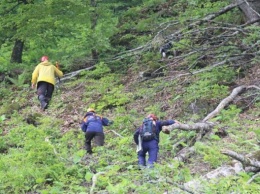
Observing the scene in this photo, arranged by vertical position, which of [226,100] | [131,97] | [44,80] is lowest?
[131,97]

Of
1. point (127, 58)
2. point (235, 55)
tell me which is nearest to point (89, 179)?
point (235, 55)

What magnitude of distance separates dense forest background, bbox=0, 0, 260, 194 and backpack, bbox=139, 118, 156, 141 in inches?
15.3

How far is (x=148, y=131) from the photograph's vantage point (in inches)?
334

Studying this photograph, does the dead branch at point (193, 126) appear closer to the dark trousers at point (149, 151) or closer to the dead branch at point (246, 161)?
the dark trousers at point (149, 151)

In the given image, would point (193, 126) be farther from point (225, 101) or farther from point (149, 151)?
point (225, 101)

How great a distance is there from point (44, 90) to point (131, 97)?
8.33ft

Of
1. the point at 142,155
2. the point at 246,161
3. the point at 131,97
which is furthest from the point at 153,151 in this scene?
the point at 131,97

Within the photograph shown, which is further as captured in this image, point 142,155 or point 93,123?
point 93,123

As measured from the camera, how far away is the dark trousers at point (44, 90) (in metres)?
13.8

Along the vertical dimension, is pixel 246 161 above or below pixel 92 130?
above

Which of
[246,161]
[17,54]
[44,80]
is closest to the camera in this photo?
[246,161]

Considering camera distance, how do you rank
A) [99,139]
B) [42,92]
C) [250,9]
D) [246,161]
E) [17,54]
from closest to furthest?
1. [246,161]
2. [99,139]
3. [42,92]
4. [250,9]
5. [17,54]

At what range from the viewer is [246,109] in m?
11.0

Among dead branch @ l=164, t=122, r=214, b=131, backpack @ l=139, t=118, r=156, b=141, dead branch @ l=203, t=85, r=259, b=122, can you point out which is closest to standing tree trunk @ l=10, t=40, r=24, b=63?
dead branch @ l=203, t=85, r=259, b=122
